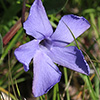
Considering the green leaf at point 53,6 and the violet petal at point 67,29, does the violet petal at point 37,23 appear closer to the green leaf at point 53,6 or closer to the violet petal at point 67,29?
the violet petal at point 67,29

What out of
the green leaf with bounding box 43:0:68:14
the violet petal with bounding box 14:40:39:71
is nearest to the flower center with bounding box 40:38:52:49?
the violet petal with bounding box 14:40:39:71

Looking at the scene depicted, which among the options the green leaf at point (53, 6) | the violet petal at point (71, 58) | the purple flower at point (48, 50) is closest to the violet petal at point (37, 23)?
the purple flower at point (48, 50)

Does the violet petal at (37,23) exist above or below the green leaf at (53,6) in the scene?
above

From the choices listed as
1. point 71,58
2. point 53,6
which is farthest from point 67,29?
point 53,6

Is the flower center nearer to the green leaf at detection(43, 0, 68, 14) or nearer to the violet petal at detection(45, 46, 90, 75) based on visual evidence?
the violet petal at detection(45, 46, 90, 75)

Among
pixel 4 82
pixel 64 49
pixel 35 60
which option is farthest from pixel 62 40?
pixel 4 82

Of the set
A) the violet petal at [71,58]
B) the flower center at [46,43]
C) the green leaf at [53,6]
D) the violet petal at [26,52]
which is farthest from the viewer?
the green leaf at [53,6]

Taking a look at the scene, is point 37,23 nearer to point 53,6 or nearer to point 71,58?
point 71,58

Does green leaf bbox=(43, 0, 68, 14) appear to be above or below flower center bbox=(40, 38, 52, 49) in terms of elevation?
above

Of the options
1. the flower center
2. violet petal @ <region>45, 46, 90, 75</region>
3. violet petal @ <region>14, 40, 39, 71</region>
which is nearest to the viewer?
violet petal @ <region>14, 40, 39, 71</region>

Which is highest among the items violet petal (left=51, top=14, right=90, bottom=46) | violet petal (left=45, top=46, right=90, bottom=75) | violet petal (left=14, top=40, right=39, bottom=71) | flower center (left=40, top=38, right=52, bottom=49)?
violet petal (left=14, top=40, right=39, bottom=71)
